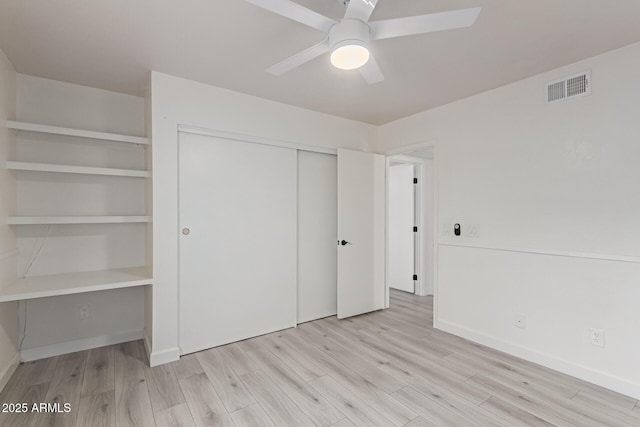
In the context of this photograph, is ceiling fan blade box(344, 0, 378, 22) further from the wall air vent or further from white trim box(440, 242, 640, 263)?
white trim box(440, 242, 640, 263)

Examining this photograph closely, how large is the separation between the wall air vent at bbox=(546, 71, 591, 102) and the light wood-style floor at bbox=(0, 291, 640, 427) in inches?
85.9

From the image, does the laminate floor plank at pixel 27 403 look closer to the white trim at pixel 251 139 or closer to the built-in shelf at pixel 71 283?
the built-in shelf at pixel 71 283

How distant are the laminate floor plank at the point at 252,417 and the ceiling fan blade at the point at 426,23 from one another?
2.27 metres

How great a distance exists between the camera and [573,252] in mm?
2369

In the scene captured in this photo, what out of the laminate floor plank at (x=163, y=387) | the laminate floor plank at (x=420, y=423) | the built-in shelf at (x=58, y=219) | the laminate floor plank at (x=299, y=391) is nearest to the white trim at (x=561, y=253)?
the laminate floor plank at (x=420, y=423)

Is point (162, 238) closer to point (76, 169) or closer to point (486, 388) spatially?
point (76, 169)

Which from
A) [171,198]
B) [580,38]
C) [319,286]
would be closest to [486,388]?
[319,286]

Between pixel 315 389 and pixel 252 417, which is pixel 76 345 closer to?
pixel 252 417

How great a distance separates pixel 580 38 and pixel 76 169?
12.5 feet

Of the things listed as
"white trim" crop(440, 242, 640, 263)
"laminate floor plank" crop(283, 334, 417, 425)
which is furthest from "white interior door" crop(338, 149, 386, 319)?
"white trim" crop(440, 242, 640, 263)

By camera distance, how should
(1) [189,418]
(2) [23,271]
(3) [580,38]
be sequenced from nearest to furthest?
(1) [189,418]
(3) [580,38]
(2) [23,271]

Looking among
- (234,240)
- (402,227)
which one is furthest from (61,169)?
(402,227)

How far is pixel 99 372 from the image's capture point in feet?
7.82

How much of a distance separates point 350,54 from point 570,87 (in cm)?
197
